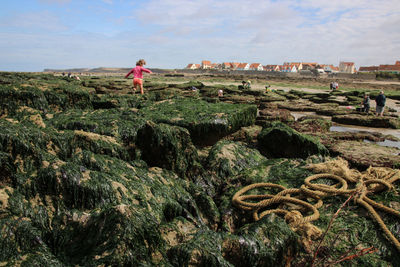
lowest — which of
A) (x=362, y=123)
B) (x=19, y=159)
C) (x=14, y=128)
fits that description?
(x=362, y=123)

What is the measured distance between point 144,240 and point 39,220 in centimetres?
111

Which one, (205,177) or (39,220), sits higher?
(39,220)

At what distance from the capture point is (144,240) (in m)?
2.25

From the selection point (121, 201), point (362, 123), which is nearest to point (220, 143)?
point (121, 201)

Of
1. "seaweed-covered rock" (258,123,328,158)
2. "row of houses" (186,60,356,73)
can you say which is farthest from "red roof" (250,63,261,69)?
"seaweed-covered rock" (258,123,328,158)

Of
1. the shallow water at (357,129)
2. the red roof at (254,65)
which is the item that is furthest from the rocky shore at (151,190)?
the red roof at (254,65)

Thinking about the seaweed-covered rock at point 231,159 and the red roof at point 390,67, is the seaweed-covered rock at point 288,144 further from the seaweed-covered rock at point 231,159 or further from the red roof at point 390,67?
the red roof at point 390,67

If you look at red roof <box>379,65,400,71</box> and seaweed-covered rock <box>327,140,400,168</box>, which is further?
red roof <box>379,65,400,71</box>

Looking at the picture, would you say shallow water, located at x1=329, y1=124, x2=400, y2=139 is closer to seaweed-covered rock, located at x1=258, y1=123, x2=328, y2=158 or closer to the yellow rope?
seaweed-covered rock, located at x1=258, y1=123, x2=328, y2=158

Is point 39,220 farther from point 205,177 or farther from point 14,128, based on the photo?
point 205,177

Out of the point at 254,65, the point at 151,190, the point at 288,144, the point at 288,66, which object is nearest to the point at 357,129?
the point at 288,144

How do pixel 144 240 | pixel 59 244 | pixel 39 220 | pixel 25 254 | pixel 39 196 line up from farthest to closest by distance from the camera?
1. pixel 39 196
2. pixel 39 220
3. pixel 59 244
4. pixel 144 240
5. pixel 25 254

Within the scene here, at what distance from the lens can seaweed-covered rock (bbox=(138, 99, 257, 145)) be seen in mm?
6371

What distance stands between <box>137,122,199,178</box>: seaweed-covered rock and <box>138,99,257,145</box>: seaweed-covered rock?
60.0 inches
